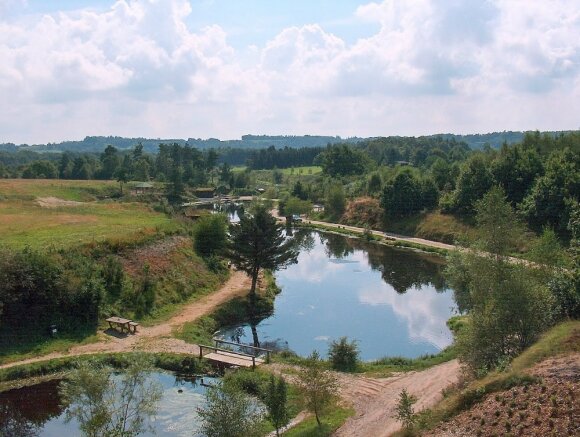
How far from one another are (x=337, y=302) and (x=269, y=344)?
443 inches

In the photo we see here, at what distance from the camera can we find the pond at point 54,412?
22656 millimetres

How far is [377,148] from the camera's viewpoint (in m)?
191

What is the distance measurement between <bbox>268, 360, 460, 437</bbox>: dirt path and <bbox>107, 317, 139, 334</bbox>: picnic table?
930cm

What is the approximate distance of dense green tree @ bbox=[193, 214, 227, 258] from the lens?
157 feet

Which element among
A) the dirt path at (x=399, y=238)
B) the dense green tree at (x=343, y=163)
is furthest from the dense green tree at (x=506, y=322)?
the dense green tree at (x=343, y=163)

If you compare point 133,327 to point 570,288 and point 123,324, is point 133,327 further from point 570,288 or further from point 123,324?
point 570,288

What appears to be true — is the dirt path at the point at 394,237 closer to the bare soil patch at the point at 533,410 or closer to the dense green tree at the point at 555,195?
the dense green tree at the point at 555,195

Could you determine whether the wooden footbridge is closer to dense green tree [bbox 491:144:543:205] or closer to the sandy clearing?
the sandy clearing

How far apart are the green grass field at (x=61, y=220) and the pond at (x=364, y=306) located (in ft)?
45.5

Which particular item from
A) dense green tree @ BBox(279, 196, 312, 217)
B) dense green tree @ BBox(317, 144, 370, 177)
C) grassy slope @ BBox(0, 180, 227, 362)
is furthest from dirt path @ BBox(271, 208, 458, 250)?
dense green tree @ BBox(317, 144, 370, 177)

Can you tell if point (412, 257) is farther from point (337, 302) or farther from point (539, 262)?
point (539, 262)

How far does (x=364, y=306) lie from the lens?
141ft

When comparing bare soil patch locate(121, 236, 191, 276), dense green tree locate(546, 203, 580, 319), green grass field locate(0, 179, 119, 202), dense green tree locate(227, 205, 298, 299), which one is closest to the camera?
dense green tree locate(546, 203, 580, 319)

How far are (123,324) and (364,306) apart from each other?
19.4 metres
